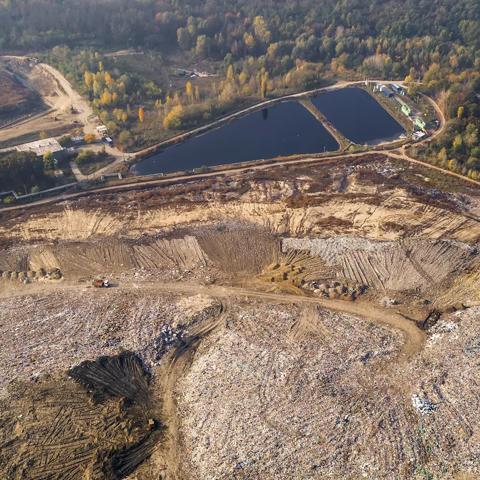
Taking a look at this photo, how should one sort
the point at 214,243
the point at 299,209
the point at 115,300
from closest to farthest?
1. the point at 115,300
2. the point at 214,243
3. the point at 299,209

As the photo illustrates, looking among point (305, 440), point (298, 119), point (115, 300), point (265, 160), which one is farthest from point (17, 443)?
point (298, 119)

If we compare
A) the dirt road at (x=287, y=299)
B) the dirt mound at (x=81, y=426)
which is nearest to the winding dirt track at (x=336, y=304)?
the dirt road at (x=287, y=299)

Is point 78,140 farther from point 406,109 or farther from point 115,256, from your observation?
point 406,109

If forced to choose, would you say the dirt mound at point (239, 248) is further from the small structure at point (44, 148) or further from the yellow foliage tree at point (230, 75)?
the yellow foliage tree at point (230, 75)

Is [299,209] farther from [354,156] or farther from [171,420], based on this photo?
[171,420]

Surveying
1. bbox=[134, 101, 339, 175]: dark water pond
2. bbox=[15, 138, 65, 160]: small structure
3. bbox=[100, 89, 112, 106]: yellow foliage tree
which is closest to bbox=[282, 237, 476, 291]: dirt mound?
bbox=[134, 101, 339, 175]: dark water pond

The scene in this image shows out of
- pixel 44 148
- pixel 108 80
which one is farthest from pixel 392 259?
pixel 108 80

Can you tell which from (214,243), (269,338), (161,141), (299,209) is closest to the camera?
(269,338)
